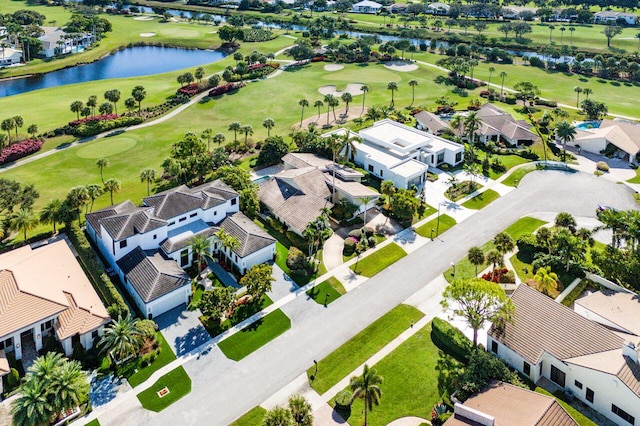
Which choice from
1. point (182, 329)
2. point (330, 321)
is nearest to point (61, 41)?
point (182, 329)

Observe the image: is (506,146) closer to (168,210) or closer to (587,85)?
(587,85)

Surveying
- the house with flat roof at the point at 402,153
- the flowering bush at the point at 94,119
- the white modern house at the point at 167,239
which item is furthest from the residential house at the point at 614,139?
the flowering bush at the point at 94,119

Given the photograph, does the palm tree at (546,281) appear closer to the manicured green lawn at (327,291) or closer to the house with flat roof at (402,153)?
the manicured green lawn at (327,291)

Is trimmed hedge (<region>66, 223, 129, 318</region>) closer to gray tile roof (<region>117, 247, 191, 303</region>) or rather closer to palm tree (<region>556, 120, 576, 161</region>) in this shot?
Answer: gray tile roof (<region>117, 247, 191, 303</region>)

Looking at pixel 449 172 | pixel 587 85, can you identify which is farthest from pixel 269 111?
pixel 587 85

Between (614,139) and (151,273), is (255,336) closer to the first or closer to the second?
(151,273)
